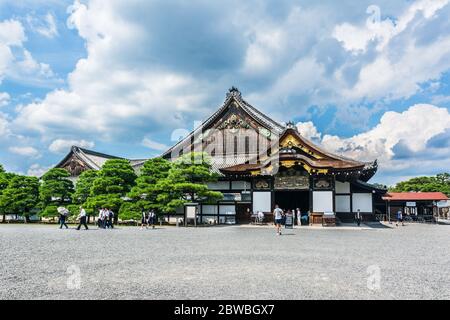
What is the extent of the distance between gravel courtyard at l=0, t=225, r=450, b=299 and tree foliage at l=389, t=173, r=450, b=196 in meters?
56.3

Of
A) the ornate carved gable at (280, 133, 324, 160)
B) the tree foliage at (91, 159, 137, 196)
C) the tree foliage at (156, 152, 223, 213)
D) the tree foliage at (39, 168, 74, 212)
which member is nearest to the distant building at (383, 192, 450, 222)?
the ornate carved gable at (280, 133, 324, 160)

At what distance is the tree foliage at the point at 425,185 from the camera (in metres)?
61.0

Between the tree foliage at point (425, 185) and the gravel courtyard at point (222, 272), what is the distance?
56.3 meters

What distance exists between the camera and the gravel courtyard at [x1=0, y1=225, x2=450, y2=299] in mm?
6723

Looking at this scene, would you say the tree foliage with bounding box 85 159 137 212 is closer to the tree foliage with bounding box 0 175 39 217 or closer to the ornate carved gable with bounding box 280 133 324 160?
the tree foliage with bounding box 0 175 39 217

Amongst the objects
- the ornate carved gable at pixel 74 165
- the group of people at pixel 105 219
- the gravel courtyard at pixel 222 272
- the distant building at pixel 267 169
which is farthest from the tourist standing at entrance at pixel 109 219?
the ornate carved gable at pixel 74 165

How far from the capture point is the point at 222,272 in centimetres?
855

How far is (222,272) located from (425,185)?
65.6 meters

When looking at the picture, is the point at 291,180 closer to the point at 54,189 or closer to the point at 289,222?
the point at 289,222

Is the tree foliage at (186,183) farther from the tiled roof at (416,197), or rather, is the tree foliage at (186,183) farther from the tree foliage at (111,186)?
the tiled roof at (416,197)

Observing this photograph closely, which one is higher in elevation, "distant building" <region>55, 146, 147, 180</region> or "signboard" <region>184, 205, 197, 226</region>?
"distant building" <region>55, 146, 147, 180</region>

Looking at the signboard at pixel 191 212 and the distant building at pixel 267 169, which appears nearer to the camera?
the signboard at pixel 191 212

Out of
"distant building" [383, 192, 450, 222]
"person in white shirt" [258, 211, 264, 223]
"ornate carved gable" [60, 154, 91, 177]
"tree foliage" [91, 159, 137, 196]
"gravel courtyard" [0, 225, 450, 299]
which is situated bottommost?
"gravel courtyard" [0, 225, 450, 299]
